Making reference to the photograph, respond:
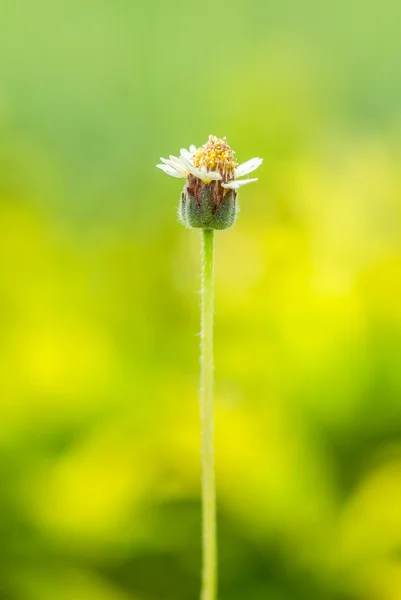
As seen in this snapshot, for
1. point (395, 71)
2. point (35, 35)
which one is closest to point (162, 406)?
point (395, 71)

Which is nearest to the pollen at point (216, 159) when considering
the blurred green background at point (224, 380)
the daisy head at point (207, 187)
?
the daisy head at point (207, 187)

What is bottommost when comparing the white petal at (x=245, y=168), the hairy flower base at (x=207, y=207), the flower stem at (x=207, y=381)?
the flower stem at (x=207, y=381)

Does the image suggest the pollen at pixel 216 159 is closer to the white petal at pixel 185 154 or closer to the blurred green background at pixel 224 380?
the white petal at pixel 185 154

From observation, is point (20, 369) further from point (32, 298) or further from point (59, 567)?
point (59, 567)

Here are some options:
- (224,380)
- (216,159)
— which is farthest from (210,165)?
(224,380)

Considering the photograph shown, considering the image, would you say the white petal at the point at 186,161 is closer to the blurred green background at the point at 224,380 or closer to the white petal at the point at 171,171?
the white petal at the point at 171,171

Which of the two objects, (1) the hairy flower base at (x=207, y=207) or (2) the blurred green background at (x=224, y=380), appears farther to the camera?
(2) the blurred green background at (x=224, y=380)

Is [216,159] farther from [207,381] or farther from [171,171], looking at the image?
[207,381]

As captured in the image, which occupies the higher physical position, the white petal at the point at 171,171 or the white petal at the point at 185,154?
the white petal at the point at 185,154
